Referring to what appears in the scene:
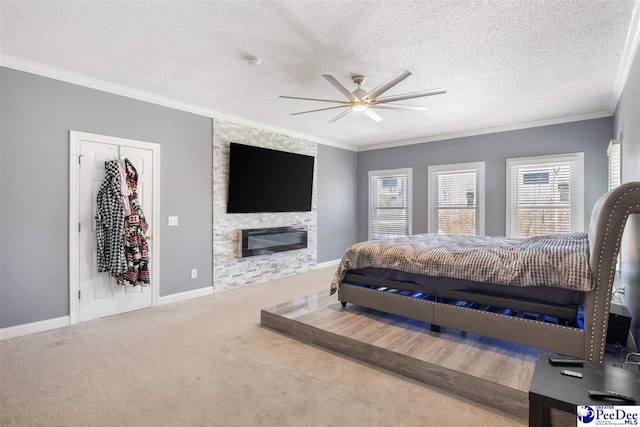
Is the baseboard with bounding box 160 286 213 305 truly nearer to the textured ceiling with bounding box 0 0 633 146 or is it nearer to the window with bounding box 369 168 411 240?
the textured ceiling with bounding box 0 0 633 146

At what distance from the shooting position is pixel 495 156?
5.57 m

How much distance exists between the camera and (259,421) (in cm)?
189

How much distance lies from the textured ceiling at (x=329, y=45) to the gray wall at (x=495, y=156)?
0.66m

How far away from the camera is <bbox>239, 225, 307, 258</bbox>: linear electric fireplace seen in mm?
5098

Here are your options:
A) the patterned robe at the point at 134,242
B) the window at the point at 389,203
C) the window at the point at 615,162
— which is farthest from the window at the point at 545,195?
the patterned robe at the point at 134,242

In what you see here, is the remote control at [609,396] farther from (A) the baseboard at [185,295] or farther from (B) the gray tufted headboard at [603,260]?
(A) the baseboard at [185,295]

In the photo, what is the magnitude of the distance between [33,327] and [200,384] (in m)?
2.16

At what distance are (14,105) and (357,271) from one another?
3677 mm

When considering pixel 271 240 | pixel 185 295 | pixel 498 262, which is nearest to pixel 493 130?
pixel 498 262

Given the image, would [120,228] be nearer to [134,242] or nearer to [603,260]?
[134,242]

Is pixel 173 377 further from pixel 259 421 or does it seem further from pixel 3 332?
pixel 3 332

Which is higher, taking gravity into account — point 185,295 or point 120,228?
point 120,228

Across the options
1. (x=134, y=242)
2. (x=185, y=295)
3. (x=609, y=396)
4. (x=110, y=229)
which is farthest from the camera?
(x=185, y=295)

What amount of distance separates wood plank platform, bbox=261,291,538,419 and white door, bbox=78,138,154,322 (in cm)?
182
